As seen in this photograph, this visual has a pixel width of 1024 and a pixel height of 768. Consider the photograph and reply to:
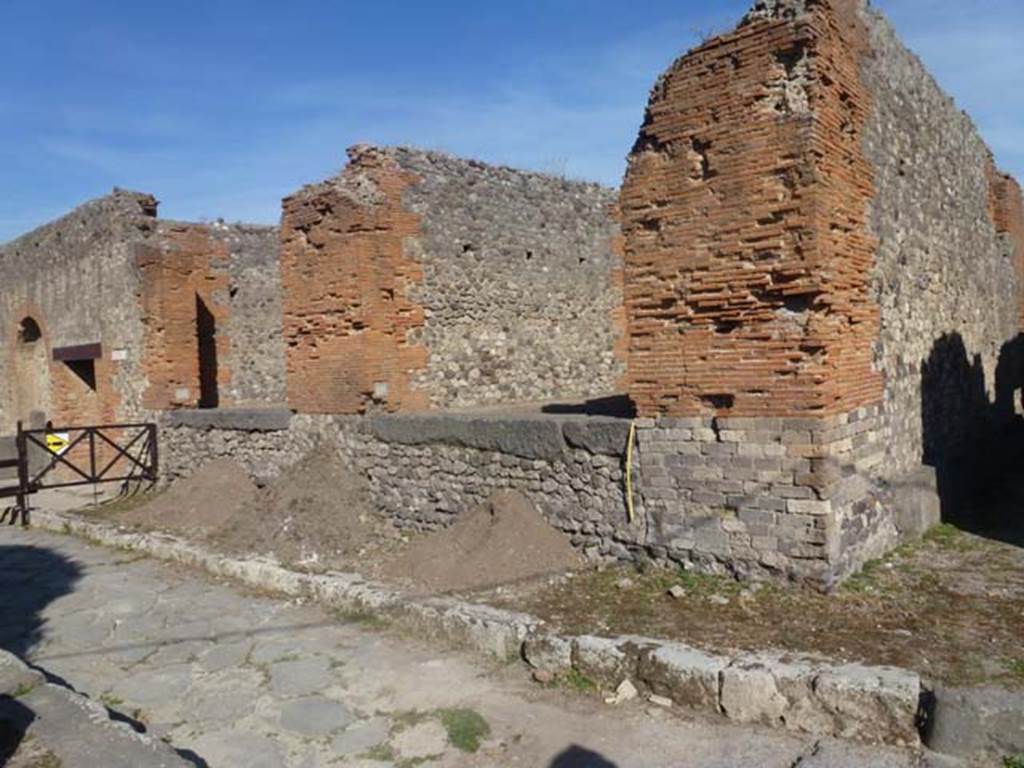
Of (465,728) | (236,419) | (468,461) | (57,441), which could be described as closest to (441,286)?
(236,419)

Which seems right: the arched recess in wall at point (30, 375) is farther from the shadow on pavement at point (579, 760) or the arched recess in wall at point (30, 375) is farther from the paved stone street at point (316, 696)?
the shadow on pavement at point (579, 760)

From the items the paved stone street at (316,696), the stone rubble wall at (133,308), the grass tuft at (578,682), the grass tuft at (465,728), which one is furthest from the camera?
the stone rubble wall at (133,308)

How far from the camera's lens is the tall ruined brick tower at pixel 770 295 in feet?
19.1

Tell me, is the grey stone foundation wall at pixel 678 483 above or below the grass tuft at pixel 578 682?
above

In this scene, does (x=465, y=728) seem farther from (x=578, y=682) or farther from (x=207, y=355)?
(x=207, y=355)

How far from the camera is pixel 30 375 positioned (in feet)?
57.2

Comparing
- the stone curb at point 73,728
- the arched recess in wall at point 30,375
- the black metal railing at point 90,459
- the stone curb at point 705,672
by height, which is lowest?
the stone curb at point 705,672

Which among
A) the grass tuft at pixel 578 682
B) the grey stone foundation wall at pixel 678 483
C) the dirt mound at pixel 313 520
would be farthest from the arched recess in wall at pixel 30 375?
the grass tuft at pixel 578 682

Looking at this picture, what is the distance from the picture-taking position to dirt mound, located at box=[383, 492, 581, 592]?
6793 millimetres

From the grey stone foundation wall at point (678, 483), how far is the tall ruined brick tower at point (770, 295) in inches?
0.7

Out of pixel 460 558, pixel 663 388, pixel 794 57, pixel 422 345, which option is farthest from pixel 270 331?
pixel 794 57

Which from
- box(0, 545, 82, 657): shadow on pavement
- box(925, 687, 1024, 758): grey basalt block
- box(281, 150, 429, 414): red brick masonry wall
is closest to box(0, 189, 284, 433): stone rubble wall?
box(281, 150, 429, 414): red brick masonry wall

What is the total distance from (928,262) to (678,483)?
4.06 metres

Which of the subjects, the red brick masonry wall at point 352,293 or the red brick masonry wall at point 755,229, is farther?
the red brick masonry wall at point 352,293
